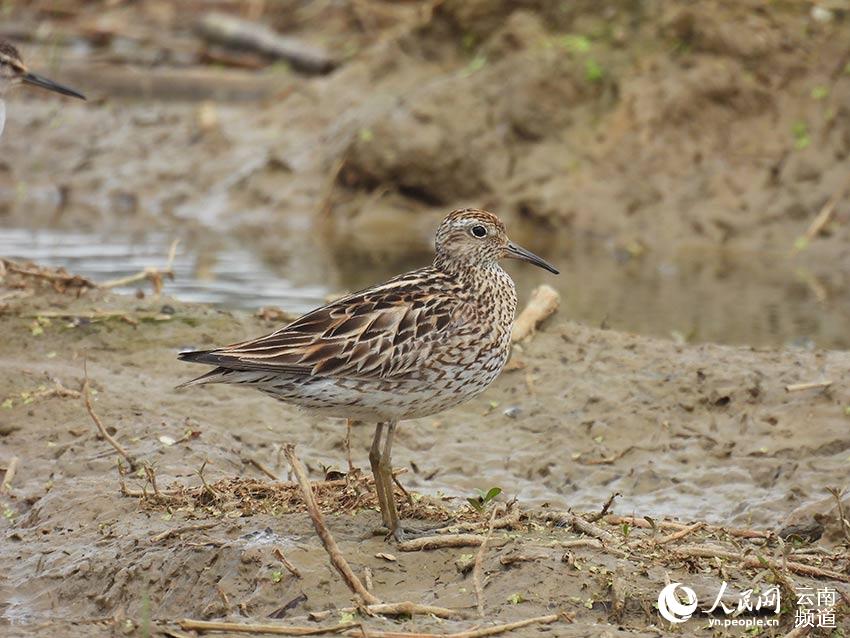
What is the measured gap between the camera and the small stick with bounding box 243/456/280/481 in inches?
288

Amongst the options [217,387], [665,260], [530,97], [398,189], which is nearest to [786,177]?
[665,260]

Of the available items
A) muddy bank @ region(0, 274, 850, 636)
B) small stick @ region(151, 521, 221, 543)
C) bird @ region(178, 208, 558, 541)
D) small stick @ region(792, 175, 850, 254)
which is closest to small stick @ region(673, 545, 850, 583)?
muddy bank @ region(0, 274, 850, 636)

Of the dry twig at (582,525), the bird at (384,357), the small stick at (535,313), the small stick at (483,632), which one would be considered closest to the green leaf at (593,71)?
the small stick at (535,313)

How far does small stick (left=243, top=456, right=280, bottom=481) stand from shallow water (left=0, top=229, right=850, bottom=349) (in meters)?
3.41

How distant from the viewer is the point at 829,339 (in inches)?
436

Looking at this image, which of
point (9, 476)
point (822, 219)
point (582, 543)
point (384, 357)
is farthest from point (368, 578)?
point (822, 219)

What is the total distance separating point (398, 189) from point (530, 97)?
5.65 ft

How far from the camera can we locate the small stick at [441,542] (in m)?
5.91

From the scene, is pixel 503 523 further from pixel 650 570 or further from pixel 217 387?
pixel 217 387

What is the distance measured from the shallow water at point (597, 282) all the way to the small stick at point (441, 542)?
15.1 ft

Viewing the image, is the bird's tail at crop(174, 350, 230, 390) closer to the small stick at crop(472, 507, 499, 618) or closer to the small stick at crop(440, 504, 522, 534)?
the small stick at crop(440, 504, 522, 534)

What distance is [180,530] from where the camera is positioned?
6.31 meters

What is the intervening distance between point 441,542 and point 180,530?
1207 millimetres

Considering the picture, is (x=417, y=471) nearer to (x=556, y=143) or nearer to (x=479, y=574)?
(x=479, y=574)
